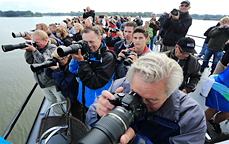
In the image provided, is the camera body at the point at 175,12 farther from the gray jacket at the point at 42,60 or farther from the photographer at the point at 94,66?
the gray jacket at the point at 42,60

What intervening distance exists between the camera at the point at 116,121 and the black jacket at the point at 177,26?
7.76ft

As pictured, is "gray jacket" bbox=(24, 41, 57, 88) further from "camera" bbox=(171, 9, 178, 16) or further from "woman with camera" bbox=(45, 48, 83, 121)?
"camera" bbox=(171, 9, 178, 16)

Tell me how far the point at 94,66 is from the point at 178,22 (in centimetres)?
203

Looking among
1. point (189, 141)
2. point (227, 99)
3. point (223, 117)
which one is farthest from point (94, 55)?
point (223, 117)

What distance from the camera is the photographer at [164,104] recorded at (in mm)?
690

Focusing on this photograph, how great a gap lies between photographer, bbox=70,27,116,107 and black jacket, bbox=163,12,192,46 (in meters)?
1.76

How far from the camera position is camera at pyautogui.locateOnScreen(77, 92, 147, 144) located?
18.4 inches

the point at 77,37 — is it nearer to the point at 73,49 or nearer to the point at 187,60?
the point at 73,49

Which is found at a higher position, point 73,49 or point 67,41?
point 73,49

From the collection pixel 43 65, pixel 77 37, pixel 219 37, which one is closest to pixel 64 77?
pixel 43 65

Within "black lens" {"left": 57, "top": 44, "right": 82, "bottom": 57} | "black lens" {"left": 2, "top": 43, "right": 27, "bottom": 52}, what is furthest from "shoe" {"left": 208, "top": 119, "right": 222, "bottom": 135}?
"black lens" {"left": 2, "top": 43, "right": 27, "bottom": 52}

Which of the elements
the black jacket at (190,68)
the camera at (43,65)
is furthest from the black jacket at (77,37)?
the black jacket at (190,68)

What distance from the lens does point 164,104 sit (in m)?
0.77

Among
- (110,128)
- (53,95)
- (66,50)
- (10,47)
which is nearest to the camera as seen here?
(110,128)
